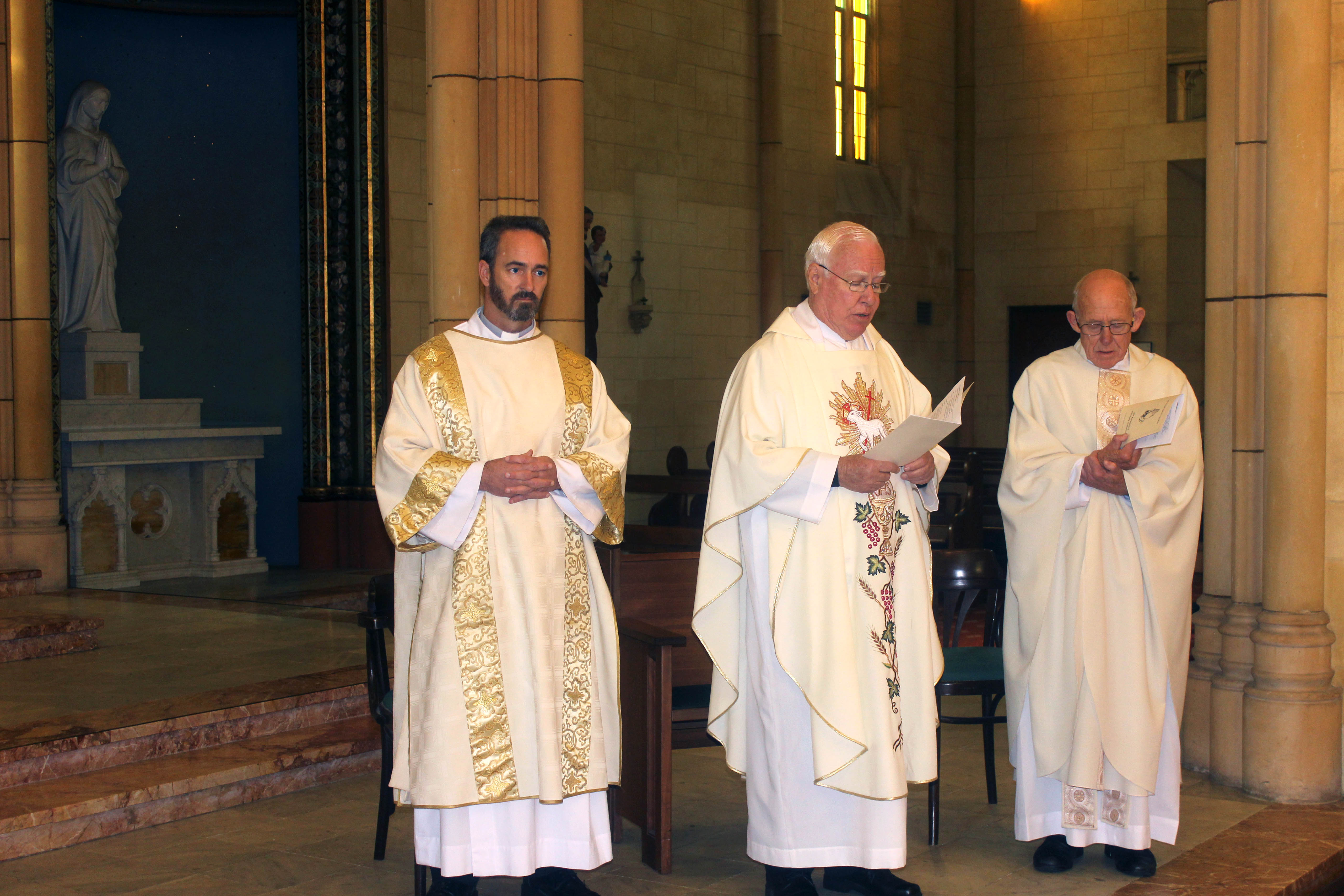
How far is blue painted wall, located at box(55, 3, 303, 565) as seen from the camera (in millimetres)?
9195

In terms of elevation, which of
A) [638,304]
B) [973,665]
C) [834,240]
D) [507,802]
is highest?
[638,304]

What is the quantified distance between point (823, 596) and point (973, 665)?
108 cm

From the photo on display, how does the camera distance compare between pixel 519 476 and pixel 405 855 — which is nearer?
pixel 519 476

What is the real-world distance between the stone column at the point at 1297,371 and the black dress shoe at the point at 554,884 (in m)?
2.27

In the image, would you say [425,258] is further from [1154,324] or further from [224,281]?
[1154,324]

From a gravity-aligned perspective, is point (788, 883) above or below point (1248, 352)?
below

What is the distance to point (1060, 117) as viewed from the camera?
1410 cm

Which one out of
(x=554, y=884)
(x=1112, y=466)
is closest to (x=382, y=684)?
(x=554, y=884)

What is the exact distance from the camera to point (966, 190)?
48.0 ft

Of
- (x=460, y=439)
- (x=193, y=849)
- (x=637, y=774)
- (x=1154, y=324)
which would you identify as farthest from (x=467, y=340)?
(x=1154, y=324)

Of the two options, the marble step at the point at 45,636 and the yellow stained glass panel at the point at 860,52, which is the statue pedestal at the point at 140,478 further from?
the yellow stained glass panel at the point at 860,52

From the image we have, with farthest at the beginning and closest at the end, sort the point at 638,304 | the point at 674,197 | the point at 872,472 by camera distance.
→ the point at 674,197
the point at 638,304
the point at 872,472

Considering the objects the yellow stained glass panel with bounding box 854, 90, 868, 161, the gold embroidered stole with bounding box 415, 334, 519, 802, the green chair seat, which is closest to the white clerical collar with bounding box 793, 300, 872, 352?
the gold embroidered stole with bounding box 415, 334, 519, 802

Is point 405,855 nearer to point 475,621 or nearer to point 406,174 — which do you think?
point 475,621
